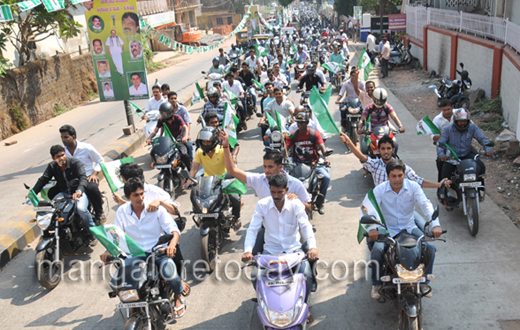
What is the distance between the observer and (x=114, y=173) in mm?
6320

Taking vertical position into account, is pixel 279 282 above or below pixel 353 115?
above

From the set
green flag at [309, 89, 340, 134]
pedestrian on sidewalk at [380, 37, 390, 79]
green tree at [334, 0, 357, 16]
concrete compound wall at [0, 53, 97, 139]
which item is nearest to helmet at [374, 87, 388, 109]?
green flag at [309, 89, 340, 134]

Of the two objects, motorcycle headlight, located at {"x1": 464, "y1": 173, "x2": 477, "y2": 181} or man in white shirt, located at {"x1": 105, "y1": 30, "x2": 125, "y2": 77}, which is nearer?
motorcycle headlight, located at {"x1": 464, "y1": 173, "x2": 477, "y2": 181}

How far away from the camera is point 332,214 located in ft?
25.4

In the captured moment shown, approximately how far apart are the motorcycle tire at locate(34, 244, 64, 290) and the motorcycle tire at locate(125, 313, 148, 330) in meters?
2.15

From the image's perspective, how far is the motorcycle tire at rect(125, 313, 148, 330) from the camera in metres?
4.25

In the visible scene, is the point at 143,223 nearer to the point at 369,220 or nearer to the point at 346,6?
the point at 369,220

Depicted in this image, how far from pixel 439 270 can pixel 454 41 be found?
572 inches

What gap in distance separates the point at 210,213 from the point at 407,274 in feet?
8.95

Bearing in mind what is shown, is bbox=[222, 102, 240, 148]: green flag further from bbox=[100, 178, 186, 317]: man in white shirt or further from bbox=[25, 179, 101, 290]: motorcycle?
bbox=[100, 178, 186, 317]: man in white shirt

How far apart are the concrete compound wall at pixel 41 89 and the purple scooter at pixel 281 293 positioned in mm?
13713

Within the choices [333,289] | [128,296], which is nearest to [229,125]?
[333,289]

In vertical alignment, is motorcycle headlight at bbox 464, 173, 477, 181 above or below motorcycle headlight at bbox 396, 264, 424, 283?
below

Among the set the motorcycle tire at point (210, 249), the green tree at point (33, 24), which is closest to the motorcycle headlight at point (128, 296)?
the motorcycle tire at point (210, 249)
